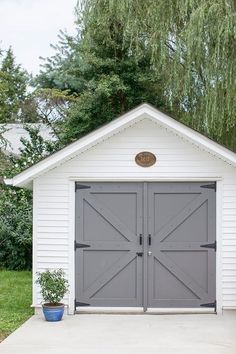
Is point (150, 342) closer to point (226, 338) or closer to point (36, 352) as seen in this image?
point (226, 338)

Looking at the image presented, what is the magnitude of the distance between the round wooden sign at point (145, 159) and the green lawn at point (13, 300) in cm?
308

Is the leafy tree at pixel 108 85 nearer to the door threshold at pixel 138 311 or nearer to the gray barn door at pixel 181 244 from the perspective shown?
the gray barn door at pixel 181 244

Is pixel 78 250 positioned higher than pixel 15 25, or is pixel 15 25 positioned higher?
pixel 15 25

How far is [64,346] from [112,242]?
277cm

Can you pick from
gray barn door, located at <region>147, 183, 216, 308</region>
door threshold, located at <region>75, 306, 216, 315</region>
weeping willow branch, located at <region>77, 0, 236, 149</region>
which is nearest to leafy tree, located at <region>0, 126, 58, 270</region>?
weeping willow branch, located at <region>77, 0, 236, 149</region>

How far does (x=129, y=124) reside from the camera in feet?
31.6

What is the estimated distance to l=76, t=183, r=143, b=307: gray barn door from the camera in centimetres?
975

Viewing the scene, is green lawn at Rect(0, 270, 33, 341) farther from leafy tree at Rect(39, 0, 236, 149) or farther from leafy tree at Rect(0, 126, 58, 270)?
leafy tree at Rect(39, 0, 236, 149)

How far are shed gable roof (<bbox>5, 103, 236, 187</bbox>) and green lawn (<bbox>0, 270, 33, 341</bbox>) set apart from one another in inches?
86.1

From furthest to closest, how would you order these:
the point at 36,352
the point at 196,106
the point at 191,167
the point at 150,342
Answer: the point at 196,106 < the point at 191,167 < the point at 150,342 < the point at 36,352

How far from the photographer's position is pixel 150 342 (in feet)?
24.6

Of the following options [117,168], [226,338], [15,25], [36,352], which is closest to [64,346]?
[36,352]

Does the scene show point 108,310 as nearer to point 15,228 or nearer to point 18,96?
point 15,228

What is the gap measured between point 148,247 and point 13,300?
3051mm
